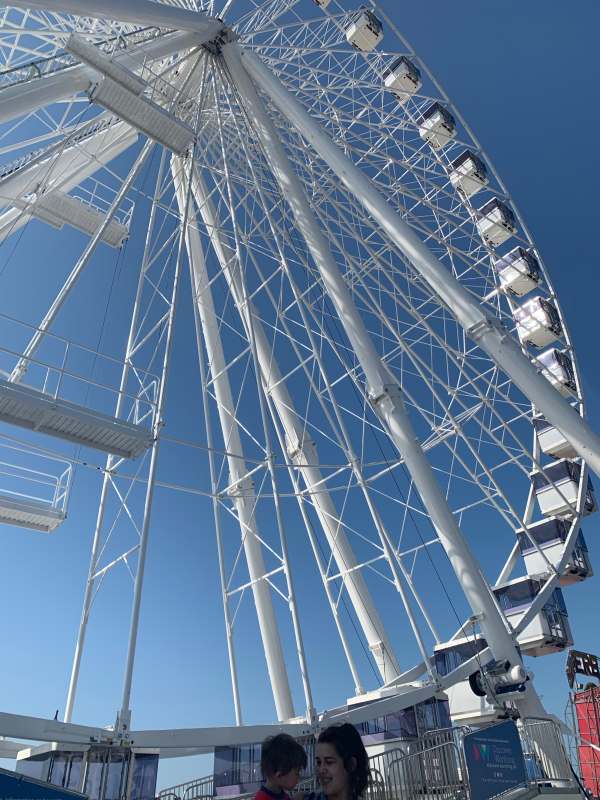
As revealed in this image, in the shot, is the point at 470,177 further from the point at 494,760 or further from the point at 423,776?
the point at 423,776

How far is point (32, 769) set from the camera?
6312 mm

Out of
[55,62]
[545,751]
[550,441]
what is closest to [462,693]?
[545,751]

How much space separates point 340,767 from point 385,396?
8.29m

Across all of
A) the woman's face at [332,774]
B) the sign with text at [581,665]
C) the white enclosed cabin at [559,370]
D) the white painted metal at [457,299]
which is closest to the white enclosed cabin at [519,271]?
the white enclosed cabin at [559,370]

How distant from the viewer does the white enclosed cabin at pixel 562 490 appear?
59.6 feet

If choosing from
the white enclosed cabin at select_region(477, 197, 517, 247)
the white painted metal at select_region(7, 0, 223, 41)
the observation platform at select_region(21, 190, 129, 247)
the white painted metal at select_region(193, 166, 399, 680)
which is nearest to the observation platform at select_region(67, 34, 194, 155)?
the white painted metal at select_region(7, 0, 223, 41)

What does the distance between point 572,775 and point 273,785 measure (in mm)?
8141

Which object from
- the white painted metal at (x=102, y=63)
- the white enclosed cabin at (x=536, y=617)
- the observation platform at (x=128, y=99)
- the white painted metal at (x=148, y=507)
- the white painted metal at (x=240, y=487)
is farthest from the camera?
the white enclosed cabin at (x=536, y=617)

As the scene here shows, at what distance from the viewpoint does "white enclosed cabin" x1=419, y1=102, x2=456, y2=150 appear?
21047 mm

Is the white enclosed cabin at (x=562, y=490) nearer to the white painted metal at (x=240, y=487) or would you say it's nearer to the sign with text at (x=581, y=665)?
the sign with text at (x=581, y=665)

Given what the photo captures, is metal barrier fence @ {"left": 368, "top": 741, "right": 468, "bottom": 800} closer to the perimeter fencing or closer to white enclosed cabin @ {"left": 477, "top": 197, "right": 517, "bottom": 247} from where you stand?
the perimeter fencing

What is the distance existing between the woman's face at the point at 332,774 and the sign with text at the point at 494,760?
15.9ft

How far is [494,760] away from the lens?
776 cm

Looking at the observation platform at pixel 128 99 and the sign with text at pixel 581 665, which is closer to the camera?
the observation platform at pixel 128 99
